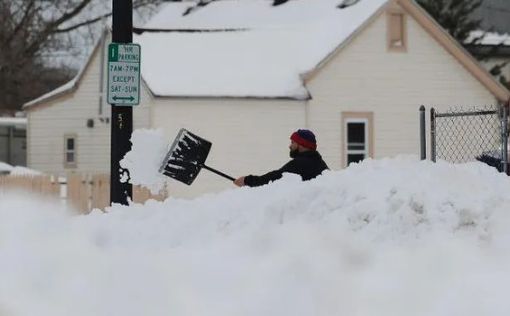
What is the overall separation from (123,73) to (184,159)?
3.12 ft

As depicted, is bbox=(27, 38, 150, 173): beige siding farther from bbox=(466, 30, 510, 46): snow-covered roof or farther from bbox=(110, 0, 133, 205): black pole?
bbox=(110, 0, 133, 205): black pole

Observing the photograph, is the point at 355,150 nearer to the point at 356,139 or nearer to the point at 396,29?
the point at 356,139

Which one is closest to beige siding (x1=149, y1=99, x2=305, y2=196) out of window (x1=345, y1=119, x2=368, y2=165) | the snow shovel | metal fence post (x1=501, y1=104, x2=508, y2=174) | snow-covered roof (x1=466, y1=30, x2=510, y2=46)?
window (x1=345, y1=119, x2=368, y2=165)

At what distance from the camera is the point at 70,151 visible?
29.0 m

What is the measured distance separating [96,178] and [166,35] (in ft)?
32.6

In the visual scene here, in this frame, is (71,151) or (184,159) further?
(71,151)

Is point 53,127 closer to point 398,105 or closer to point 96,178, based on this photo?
point 398,105

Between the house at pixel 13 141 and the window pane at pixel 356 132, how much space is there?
21.3 metres

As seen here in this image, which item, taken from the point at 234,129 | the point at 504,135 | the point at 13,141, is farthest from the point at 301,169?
the point at 13,141

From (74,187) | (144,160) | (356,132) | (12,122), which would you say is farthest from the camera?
(12,122)

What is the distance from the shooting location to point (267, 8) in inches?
1262

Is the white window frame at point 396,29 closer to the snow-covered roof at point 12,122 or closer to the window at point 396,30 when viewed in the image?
the window at point 396,30

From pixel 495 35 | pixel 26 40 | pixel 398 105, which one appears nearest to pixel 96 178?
pixel 398 105

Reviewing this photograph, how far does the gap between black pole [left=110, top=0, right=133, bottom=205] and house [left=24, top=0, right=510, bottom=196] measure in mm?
14365
